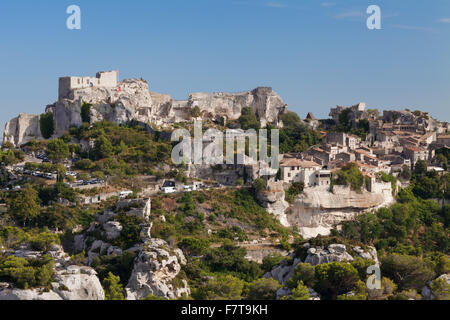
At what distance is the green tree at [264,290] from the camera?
Result: 2572cm

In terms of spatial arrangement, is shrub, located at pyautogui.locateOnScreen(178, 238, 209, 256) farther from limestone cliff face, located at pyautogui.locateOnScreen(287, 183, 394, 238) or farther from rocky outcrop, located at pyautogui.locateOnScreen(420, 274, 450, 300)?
rocky outcrop, located at pyautogui.locateOnScreen(420, 274, 450, 300)

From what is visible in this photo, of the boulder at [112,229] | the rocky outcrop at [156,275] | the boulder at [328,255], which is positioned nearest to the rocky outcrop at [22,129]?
the boulder at [112,229]

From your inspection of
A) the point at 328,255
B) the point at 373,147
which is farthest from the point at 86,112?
the point at 328,255

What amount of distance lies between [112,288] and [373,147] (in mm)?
34225

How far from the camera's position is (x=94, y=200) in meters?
37.7

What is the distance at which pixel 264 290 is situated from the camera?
2605cm

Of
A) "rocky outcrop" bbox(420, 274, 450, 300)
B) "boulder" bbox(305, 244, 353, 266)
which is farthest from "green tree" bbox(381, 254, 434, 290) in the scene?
"boulder" bbox(305, 244, 353, 266)

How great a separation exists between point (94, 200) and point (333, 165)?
18743 millimetres

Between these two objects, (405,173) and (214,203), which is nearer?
(214,203)

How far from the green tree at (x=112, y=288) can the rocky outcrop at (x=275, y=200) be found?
16.2m

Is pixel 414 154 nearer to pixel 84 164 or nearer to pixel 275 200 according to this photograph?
pixel 275 200

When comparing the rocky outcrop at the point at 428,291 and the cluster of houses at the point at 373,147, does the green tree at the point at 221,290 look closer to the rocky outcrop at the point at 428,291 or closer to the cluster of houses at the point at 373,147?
the rocky outcrop at the point at 428,291

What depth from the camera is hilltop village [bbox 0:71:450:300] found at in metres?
26.8

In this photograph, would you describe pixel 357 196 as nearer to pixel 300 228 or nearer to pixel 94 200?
pixel 300 228
